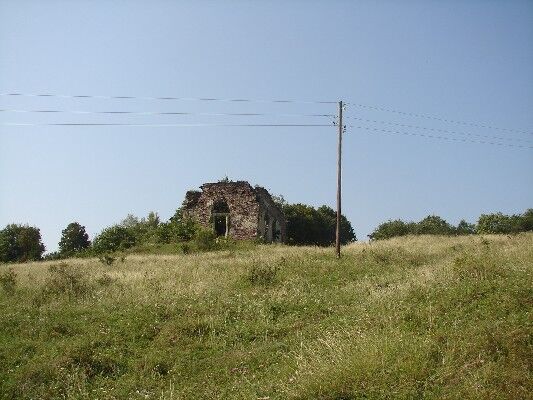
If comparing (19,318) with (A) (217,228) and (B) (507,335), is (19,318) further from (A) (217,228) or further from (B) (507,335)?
(A) (217,228)

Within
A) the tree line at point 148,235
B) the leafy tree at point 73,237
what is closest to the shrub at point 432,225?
the tree line at point 148,235

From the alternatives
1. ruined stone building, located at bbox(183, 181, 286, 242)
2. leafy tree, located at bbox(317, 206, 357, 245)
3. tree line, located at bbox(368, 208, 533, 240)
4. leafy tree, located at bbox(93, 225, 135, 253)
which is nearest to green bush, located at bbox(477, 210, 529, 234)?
tree line, located at bbox(368, 208, 533, 240)

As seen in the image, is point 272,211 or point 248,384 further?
point 272,211

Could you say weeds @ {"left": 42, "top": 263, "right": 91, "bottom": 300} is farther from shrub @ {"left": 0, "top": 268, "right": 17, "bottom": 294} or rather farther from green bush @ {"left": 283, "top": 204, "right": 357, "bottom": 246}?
green bush @ {"left": 283, "top": 204, "right": 357, "bottom": 246}

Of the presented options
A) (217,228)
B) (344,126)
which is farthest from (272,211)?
(344,126)

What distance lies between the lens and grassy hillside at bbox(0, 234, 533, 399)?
7.38 m

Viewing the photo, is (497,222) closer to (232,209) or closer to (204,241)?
(232,209)

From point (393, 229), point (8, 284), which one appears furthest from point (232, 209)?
point (393, 229)

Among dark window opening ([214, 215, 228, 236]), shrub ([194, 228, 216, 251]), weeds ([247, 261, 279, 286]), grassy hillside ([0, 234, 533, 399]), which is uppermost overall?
dark window opening ([214, 215, 228, 236])

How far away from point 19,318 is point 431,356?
10514mm

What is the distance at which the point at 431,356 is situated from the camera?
7.76m

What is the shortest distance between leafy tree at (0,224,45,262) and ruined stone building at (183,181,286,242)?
79.7ft

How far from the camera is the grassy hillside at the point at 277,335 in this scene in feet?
24.2

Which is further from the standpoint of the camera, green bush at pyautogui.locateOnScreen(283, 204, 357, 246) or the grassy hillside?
green bush at pyautogui.locateOnScreen(283, 204, 357, 246)
